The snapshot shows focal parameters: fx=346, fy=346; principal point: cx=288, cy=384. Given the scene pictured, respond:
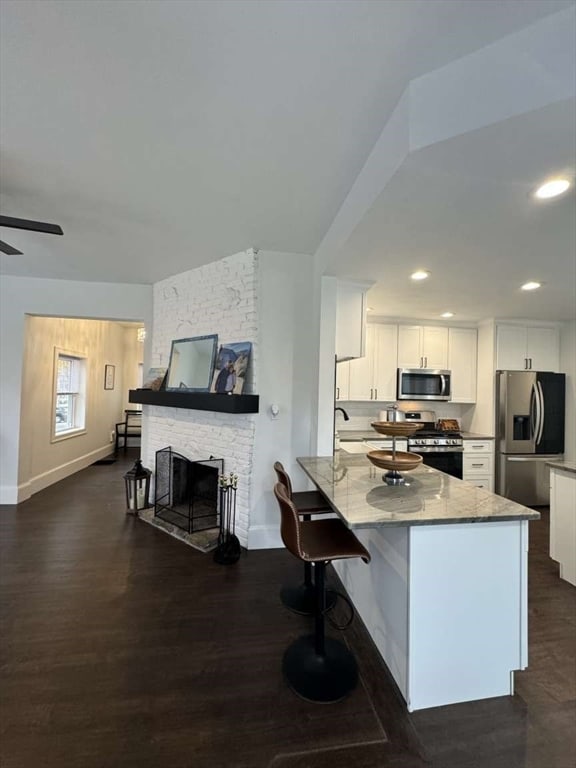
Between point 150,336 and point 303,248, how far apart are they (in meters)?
2.29

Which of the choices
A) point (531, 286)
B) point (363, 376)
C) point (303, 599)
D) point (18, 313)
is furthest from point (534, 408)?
point (18, 313)

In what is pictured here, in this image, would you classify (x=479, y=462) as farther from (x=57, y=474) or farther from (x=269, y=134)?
(x=57, y=474)

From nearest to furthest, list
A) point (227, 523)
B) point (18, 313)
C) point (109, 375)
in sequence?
point (227, 523) < point (18, 313) < point (109, 375)

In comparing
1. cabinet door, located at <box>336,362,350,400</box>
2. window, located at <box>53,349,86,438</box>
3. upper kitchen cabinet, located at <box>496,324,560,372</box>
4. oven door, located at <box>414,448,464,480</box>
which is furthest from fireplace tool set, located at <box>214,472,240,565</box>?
upper kitchen cabinet, located at <box>496,324,560,372</box>

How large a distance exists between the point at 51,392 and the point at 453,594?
18.0ft

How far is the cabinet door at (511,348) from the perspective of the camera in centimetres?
466

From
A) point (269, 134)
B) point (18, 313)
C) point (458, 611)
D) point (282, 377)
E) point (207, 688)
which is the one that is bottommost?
point (207, 688)

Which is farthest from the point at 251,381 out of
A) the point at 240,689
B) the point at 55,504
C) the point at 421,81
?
the point at 55,504

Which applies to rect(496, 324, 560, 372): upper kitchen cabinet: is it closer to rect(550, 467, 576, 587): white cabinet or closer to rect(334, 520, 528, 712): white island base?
rect(550, 467, 576, 587): white cabinet

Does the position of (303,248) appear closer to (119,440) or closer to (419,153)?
(419,153)

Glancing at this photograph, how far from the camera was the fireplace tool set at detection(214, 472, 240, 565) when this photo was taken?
2.93m

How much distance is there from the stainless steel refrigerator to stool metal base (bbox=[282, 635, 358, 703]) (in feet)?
11.8

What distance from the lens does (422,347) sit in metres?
4.88

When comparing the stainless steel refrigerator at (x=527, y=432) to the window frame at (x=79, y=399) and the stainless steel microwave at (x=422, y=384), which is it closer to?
the stainless steel microwave at (x=422, y=384)
